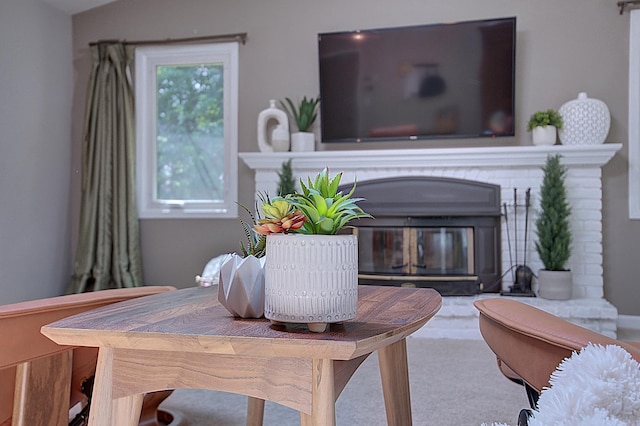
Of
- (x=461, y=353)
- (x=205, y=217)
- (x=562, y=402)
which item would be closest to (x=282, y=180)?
(x=205, y=217)

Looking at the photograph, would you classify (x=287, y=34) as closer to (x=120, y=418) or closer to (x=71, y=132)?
(x=71, y=132)

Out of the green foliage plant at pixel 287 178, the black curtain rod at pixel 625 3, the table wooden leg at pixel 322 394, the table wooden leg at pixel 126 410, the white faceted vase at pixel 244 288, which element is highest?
the black curtain rod at pixel 625 3

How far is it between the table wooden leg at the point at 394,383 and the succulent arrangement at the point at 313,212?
2.44 ft

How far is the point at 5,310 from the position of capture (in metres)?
1.21

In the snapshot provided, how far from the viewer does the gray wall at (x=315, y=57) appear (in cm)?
383

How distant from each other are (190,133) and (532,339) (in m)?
3.93

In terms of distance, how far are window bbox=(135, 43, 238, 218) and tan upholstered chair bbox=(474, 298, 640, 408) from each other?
3.40 metres

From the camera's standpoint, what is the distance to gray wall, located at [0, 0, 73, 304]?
12.9ft

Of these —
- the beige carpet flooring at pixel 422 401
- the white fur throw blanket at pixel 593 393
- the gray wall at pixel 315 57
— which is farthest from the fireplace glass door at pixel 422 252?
the white fur throw blanket at pixel 593 393

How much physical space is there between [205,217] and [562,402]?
158 inches

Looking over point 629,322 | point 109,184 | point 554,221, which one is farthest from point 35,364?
point 629,322

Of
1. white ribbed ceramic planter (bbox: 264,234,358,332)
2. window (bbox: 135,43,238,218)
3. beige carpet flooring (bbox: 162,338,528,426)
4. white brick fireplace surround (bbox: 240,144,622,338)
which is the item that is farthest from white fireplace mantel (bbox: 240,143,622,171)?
white ribbed ceramic planter (bbox: 264,234,358,332)

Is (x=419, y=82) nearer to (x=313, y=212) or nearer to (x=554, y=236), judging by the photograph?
(x=554, y=236)

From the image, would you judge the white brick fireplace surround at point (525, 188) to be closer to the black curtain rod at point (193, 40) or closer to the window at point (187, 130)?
the window at point (187, 130)
